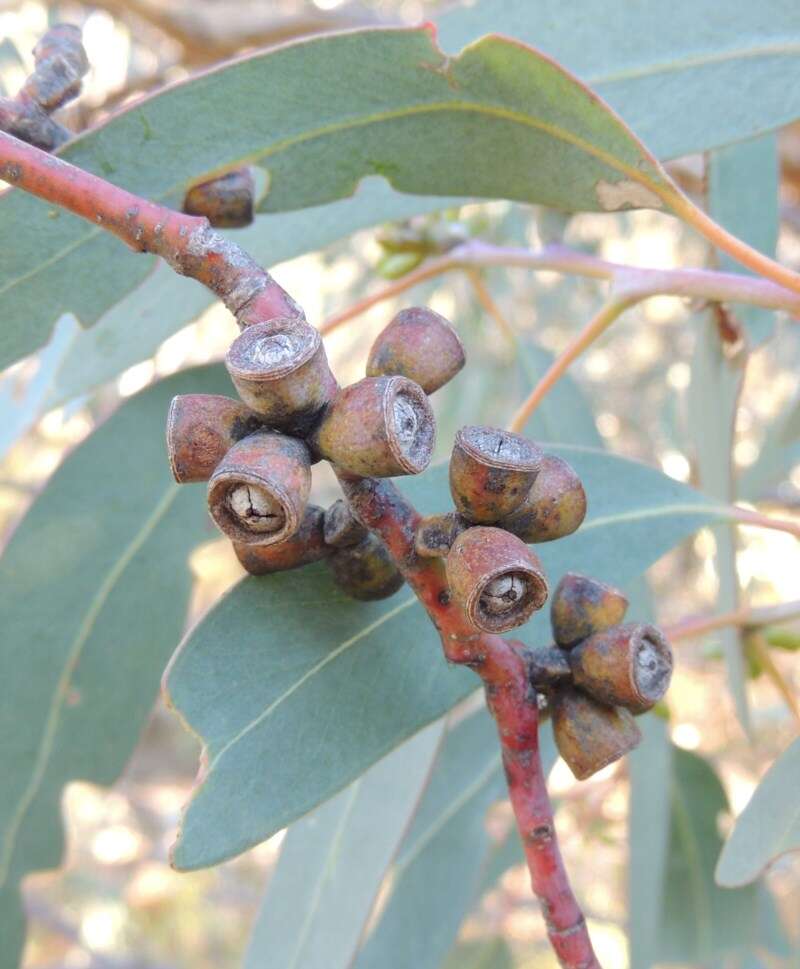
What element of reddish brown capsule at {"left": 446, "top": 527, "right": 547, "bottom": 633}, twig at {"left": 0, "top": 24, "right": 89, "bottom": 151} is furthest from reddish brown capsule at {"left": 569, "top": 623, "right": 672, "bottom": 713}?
twig at {"left": 0, "top": 24, "right": 89, "bottom": 151}

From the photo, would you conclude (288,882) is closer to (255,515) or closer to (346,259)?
(255,515)

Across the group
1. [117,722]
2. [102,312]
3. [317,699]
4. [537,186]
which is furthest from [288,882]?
[537,186]

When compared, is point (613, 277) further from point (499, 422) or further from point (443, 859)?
point (499, 422)

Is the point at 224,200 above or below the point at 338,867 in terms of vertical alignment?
above

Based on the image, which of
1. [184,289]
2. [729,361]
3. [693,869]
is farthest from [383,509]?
[693,869]

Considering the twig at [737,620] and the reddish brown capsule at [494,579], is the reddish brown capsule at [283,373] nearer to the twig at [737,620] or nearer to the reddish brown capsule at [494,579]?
the reddish brown capsule at [494,579]

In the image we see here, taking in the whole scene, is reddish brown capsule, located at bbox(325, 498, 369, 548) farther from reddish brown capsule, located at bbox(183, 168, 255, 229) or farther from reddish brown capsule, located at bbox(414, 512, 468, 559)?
reddish brown capsule, located at bbox(183, 168, 255, 229)
